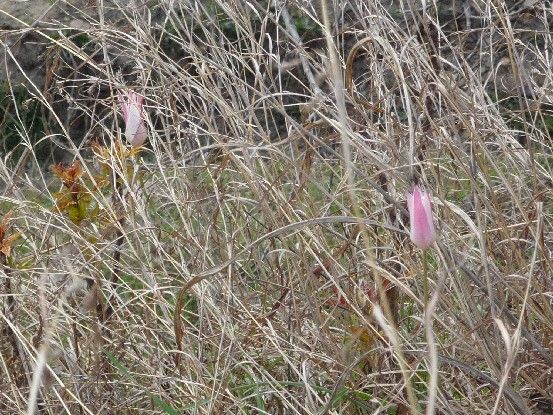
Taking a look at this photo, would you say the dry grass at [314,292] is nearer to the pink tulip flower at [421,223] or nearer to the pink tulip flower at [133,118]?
the pink tulip flower at [133,118]

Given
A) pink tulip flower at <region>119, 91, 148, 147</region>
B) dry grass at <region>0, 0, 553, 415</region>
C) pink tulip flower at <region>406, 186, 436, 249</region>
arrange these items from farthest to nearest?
pink tulip flower at <region>119, 91, 148, 147</region> < dry grass at <region>0, 0, 553, 415</region> < pink tulip flower at <region>406, 186, 436, 249</region>

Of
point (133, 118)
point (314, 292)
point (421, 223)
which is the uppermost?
point (421, 223)

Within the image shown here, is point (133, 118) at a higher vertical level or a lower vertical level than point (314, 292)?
higher

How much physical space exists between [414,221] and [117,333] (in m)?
0.61

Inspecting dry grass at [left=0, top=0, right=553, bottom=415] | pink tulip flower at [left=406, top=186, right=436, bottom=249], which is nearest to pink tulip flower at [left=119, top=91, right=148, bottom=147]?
dry grass at [left=0, top=0, right=553, bottom=415]

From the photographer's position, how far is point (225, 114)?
54.7 inches

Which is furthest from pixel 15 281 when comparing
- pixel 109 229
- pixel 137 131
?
pixel 137 131

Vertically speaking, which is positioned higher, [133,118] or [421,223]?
[421,223]

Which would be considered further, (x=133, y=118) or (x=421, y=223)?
(x=133, y=118)

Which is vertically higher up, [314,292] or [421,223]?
[421,223]

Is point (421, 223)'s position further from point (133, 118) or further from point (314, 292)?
point (133, 118)

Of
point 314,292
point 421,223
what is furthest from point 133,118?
point 421,223

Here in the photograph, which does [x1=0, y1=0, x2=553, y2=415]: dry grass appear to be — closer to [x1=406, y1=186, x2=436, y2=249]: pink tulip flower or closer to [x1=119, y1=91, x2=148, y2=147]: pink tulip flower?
[x1=119, y1=91, x2=148, y2=147]: pink tulip flower

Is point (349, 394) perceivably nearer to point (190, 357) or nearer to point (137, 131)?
point (190, 357)
